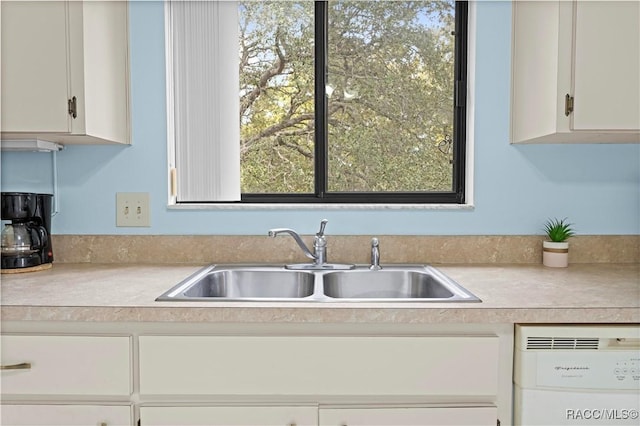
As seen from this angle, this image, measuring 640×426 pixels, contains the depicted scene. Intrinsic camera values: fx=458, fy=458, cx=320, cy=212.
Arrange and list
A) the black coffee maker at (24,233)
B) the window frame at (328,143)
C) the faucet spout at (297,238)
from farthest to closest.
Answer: the window frame at (328,143) → the faucet spout at (297,238) → the black coffee maker at (24,233)

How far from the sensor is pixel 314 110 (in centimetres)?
187

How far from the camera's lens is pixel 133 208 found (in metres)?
1.76

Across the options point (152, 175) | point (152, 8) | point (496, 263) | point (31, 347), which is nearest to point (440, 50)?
point (496, 263)

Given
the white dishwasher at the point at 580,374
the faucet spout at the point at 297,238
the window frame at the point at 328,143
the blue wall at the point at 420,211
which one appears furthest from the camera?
the window frame at the point at 328,143

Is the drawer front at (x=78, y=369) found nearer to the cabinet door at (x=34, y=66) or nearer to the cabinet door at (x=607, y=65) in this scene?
the cabinet door at (x=34, y=66)

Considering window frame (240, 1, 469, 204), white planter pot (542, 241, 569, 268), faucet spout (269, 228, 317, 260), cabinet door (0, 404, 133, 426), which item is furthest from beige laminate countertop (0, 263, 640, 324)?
window frame (240, 1, 469, 204)

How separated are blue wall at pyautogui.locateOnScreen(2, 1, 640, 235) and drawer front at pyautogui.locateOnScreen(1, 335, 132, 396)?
679mm

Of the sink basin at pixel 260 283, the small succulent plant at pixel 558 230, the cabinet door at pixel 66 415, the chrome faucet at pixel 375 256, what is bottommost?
the cabinet door at pixel 66 415

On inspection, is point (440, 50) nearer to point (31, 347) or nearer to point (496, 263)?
point (496, 263)

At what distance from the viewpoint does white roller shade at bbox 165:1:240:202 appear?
180cm

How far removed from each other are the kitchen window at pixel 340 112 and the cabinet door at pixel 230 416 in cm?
89

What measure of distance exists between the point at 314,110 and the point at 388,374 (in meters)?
1.12

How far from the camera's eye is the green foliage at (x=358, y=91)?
1877 mm

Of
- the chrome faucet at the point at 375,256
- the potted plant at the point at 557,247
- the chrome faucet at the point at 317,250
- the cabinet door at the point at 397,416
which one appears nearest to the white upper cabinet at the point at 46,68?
the chrome faucet at the point at 317,250
